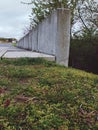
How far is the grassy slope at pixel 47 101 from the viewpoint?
2.82 m

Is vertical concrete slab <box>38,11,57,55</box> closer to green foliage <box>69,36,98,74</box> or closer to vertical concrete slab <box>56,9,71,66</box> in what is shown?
vertical concrete slab <box>56,9,71,66</box>

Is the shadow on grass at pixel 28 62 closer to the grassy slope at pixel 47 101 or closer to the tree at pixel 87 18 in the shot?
the grassy slope at pixel 47 101

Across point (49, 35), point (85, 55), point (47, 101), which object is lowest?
point (85, 55)

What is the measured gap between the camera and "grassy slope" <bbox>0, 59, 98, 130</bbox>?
9.26 feet

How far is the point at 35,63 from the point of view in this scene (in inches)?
257

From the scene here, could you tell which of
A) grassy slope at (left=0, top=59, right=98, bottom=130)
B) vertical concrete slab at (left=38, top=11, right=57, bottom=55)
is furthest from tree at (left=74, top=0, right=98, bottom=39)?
grassy slope at (left=0, top=59, right=98, bottom=130)

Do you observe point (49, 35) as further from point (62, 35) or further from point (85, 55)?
point (85, 55)

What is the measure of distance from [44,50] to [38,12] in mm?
6828

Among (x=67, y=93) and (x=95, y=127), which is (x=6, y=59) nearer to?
(x=67, y=93)

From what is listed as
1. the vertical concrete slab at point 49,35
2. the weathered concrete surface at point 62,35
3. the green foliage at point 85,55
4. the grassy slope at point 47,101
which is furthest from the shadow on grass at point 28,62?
the green foliage at point 85,55

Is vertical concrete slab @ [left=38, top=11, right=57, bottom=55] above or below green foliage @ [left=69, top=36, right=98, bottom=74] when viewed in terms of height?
above

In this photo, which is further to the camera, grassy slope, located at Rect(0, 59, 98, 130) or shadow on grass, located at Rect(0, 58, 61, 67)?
shadow on grass, located at Rect(0, 58, 61, 67)

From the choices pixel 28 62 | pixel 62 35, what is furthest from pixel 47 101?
pixel 62 35

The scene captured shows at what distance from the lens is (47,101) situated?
11.2 feet
